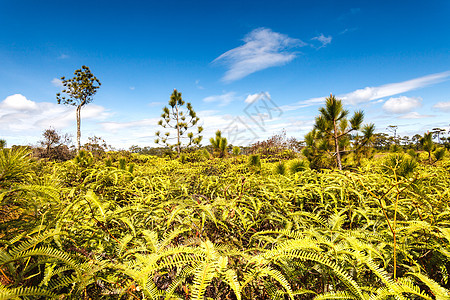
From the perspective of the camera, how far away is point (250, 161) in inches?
190

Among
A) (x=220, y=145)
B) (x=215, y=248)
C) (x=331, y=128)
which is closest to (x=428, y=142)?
(x=331, y=128)

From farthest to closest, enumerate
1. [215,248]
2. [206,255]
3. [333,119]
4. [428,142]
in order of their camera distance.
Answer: [428,142] < [333,119] < [215,248] < [206,255]

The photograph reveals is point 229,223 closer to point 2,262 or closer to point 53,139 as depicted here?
point 2,262

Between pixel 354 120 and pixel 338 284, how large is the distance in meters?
6.63

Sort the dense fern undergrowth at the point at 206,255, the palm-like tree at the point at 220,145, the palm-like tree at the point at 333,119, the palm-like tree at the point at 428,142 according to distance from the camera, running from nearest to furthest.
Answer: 1. the dense fern undergrowth at the point at 206,255
2. the palm-like tree at the point at 333,119
3. the palm-like tree at the point at 428,142
4. the palm-like tree at the point at 220,145

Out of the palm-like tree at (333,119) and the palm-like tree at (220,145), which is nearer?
the palm-like tree at (333,119)

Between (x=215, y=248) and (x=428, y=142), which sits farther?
(x=428, y=142)

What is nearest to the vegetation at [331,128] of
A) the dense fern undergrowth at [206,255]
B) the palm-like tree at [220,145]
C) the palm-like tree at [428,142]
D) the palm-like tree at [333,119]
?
the palm-like tree at [333,119]

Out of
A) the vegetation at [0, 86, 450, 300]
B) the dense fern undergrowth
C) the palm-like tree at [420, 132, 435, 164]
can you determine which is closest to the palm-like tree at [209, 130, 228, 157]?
the palm-like tree at [420, 132, 435, 164]

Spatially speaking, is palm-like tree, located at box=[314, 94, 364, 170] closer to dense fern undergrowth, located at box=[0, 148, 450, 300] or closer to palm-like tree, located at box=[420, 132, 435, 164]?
palm-like tree, located at box=[420, 132, 435, 164]

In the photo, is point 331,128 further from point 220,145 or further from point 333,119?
point 220,145

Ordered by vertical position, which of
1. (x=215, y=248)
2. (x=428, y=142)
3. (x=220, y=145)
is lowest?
(x=215, y=248)

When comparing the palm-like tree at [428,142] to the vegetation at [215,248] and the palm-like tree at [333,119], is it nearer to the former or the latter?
the palm-like tree at [333,119]

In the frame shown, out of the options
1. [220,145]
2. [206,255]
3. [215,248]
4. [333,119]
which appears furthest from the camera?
[220,145]
